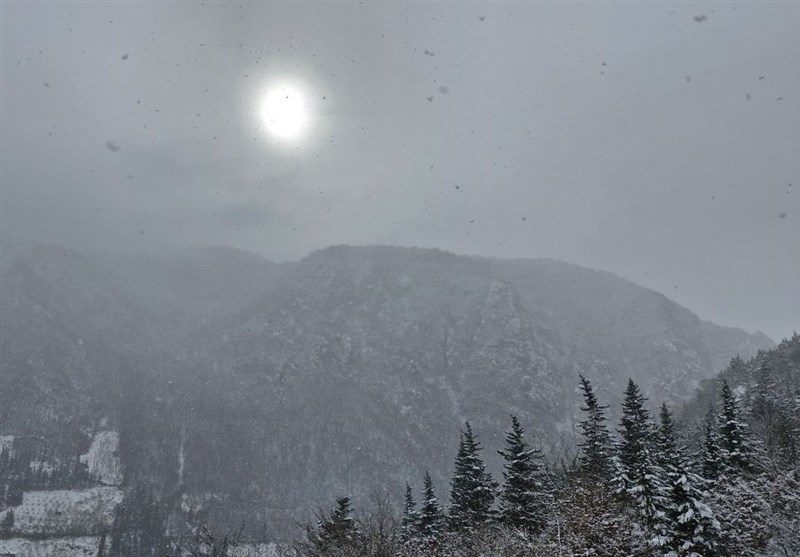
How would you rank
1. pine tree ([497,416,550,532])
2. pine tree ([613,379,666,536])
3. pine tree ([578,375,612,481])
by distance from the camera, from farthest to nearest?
pine tree ([578,375,612,481]) → pine tree ([497,416,550,532]) → pine tree ([613,379,666,536])

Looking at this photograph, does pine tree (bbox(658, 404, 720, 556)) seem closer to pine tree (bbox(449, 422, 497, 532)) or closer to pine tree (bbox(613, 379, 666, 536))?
pine tree (bbox(613, 379, 666, 536))

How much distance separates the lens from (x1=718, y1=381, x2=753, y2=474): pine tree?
3819 centimetres

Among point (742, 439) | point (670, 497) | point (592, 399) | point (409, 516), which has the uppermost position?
point (592, 399)

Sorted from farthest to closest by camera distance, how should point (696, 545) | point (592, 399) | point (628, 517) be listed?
point (592, 399) < point (628, 517) < point (696, 545)

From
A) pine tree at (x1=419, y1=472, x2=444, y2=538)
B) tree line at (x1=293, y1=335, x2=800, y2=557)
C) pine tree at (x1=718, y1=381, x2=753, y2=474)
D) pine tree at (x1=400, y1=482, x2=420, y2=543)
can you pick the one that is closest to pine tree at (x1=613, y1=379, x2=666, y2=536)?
tree line at (x1=293, y1=335, x2=800, y2=557)

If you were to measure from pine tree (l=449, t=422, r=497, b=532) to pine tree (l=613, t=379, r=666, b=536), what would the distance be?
11745mm

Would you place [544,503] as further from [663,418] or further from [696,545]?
[696,545]

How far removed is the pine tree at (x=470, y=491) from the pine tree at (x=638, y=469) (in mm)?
11745

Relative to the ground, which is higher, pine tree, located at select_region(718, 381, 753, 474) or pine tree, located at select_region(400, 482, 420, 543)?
pine tree, located at select_region(718, 381, 753, 474)

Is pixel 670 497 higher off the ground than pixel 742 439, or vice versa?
pixel 742 439

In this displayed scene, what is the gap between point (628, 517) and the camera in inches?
1160

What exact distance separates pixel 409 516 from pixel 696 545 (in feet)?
94.4

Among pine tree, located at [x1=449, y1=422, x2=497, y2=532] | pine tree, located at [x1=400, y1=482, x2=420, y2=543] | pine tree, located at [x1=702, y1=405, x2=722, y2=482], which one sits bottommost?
pine tree, located at [x1=400, y1=482, x2=420, y2=543]

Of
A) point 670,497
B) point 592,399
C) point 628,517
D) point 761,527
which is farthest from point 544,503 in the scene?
point 670,497
